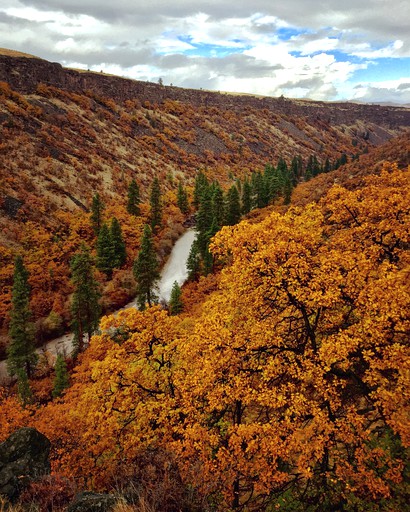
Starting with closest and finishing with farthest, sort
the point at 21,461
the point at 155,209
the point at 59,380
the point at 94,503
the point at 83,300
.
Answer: the point at 94,503
the point at 21,461
the point at 59,380
the point at 83,300
the point at 155,209

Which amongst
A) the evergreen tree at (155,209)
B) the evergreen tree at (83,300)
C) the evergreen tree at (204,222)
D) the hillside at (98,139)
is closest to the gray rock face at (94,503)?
the evergreen tree at (83,300)

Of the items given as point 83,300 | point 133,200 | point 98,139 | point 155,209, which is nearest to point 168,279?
point 155,209

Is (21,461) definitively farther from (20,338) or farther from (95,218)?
(95,218)

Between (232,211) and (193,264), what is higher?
(232,211)

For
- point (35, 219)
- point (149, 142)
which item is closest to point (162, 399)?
point (35, 219)

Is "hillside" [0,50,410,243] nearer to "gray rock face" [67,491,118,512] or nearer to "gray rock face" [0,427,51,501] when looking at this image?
"gray rock face" [0,427,51,501]

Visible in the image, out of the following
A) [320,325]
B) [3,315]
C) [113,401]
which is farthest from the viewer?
[3,315]

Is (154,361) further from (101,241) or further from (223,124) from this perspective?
(223,124)
